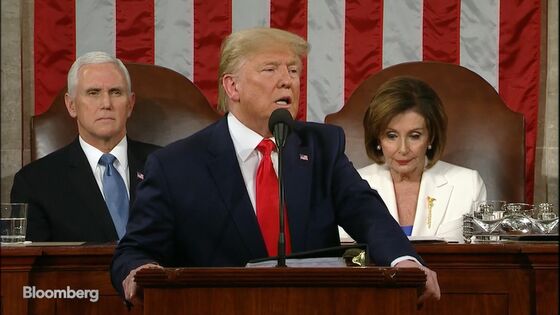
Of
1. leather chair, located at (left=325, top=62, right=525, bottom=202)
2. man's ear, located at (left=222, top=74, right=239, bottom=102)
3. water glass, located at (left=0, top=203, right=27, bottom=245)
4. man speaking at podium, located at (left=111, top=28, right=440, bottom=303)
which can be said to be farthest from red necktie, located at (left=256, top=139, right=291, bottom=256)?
leather chair, located at (left=325, top=62, right=525, bottom=202)

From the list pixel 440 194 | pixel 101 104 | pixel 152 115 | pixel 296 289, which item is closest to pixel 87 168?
pixel 101 104

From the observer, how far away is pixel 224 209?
364 cm

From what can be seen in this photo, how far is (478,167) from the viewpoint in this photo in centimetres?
562

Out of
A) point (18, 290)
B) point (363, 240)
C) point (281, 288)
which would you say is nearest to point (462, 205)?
point (363, 240)

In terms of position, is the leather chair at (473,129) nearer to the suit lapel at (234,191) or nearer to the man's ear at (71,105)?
the man's ear at (71,105)

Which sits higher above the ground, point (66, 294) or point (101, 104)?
point (101, 104)

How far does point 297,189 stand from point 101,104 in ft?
5.98

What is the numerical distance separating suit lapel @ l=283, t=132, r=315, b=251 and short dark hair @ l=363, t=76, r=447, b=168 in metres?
1.41

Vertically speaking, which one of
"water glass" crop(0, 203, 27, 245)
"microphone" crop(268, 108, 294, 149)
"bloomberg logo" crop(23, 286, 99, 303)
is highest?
"microphone" crop(268, 108, 294, 149)

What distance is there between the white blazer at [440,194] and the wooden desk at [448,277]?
86cm

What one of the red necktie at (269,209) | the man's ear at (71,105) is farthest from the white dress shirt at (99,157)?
the red necktie at (269,209)

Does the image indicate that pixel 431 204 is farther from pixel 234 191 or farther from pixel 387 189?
pixel 234 191

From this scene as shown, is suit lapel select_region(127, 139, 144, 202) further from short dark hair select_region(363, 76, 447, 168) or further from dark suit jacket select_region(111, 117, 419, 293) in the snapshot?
dark suit jacket select_region(111, 117, 419, 293)

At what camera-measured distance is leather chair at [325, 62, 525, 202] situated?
18.5 feet
